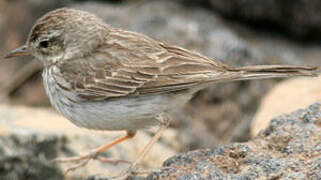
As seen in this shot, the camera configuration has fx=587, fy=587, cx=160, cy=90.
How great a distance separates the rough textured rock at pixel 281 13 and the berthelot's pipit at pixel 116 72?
13.0 feet

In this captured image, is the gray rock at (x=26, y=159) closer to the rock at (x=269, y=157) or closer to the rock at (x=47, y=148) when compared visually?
the rock at (x=47, y=148)

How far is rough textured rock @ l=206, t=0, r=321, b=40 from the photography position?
10.0 m

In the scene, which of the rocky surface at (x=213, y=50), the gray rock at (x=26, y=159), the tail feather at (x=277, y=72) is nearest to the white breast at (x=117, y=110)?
the tail feather at (x=277, y=72)

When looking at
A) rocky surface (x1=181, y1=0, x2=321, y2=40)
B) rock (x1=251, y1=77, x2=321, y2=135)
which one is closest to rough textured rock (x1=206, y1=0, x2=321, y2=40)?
rocky surface (x1=181, y1=0, x2=321, y2=40)

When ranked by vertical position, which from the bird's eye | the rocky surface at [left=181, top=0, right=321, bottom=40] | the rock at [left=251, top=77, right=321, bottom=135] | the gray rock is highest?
the rocky surface at [left=181, top=0, right=321, bottom=40]

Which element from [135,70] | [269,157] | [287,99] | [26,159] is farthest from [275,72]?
[26,159]

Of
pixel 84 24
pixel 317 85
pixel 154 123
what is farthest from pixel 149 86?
pixel 317 85

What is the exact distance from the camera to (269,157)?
16.8ft

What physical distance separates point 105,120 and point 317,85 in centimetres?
410

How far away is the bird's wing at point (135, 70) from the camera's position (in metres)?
5.98

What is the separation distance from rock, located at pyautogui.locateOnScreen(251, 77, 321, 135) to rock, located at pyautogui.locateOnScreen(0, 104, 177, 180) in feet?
4.63

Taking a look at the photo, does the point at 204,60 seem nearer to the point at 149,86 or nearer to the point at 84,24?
the point at 149,86

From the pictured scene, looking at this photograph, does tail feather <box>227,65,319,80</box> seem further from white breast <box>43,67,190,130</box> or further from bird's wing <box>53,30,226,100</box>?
white breast <box>43,67,190,130</box>

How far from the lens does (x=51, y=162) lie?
7250 mm
